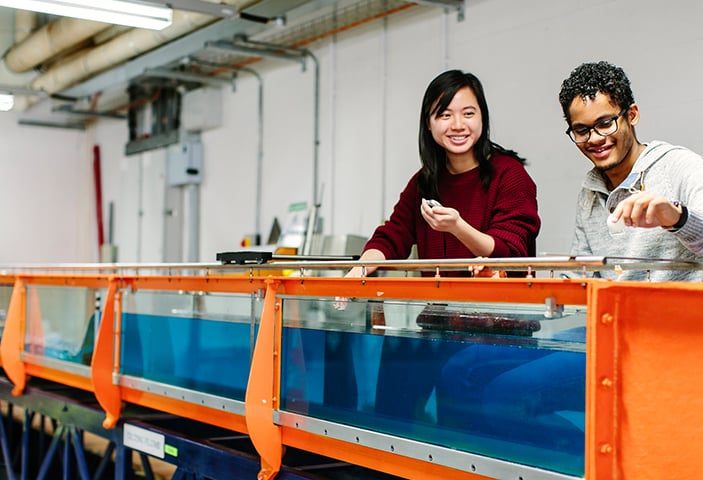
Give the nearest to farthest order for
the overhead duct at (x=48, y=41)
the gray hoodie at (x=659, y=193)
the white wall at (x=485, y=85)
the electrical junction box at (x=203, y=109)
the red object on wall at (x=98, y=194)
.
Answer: the gray hoodie at (x=659, y=193) < the white wall at (x=485, y=85) < the overhead duct at (x=48, y=41) < the electrical junction box at (x=203, y=109) < the red object on wall at (x=98, y=194)

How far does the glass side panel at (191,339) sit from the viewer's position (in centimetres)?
Result: 231

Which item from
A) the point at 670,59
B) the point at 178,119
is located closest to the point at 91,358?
the point at 670,59

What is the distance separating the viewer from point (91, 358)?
3014 mm

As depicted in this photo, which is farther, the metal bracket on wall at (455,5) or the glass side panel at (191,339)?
the metal bracket on wall at (455,5)

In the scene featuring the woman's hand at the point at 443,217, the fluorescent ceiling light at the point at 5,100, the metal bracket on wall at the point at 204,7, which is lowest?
the woman's hand at the point at 443,217

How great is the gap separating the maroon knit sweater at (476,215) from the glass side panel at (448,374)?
29cm


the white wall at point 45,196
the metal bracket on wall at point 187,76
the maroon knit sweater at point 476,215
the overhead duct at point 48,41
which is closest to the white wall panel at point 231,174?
the metal bracket on wall at point 187,76

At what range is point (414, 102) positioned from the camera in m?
4.87

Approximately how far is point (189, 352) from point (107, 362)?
0.51 meters

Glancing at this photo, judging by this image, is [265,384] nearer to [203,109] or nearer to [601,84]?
[601,84]

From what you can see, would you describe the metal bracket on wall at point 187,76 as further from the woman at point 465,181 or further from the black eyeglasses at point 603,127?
the black eyeglasses at point 603,127

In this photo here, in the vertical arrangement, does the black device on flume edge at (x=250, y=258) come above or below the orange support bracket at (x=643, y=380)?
above

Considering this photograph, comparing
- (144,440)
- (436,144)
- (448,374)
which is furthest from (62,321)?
(448,374)

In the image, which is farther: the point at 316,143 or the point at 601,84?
the point at 316,143
